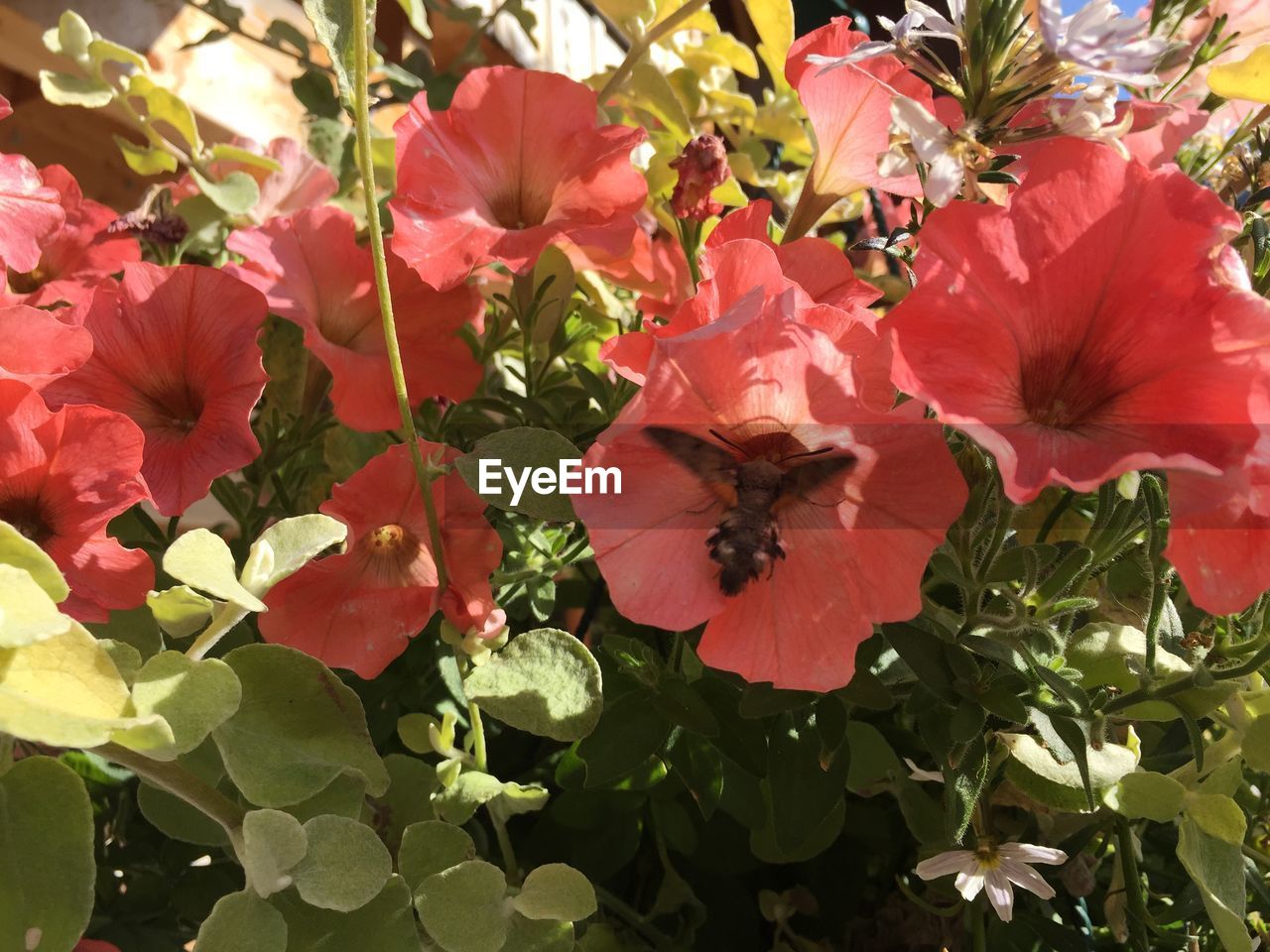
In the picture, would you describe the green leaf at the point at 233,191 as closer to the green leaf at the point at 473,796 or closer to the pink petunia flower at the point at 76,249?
the pink petunia flower at the point at 76,249

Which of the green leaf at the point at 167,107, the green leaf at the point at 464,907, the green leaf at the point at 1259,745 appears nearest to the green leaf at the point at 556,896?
the green leaf at the point at 464,907

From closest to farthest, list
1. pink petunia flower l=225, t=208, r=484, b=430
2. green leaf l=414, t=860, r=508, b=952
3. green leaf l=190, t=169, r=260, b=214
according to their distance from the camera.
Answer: green leaf l=414, t=860, r=508, b=952 < pink petunia flower l=225, t=208, r=484, b=430 < green leaf l=190, t=169, r=260, b=214

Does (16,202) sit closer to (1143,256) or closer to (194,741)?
(194,741)

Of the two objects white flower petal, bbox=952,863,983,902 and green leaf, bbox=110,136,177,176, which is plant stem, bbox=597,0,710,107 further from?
white flower petal, bbox=952,863,983,902

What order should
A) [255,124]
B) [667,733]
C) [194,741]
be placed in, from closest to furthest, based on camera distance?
[194,741] < [667,733] < [255,124]

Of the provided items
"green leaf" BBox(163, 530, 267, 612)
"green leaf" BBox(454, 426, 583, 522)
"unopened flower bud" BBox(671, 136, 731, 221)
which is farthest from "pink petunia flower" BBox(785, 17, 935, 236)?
"green leaf" BBox(163, 530, 267, 612)

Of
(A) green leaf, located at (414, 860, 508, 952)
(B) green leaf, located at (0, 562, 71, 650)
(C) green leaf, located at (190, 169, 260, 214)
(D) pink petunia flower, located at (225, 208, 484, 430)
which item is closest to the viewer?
(B) green leaf, located at (0, 562, 71, 650)

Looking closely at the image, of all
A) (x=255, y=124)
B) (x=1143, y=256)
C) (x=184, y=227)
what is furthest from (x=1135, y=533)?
(x=255, y=124)
